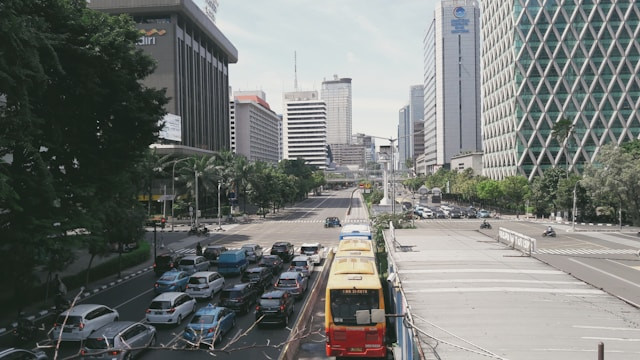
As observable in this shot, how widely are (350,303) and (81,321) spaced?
38.3ft

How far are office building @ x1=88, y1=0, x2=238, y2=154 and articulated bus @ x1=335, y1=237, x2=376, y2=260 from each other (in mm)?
60656

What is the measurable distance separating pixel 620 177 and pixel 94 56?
2118 inches

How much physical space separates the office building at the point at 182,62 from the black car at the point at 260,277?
53.3 meters

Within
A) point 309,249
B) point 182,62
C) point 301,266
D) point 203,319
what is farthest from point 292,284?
point 182,62

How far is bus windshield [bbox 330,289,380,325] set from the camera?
606 inches

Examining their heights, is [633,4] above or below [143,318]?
above

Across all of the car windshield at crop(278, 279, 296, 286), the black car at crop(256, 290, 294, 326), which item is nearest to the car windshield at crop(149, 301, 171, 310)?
the black car at crop(256, 290, 294, 326)

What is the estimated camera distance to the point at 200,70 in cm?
10762

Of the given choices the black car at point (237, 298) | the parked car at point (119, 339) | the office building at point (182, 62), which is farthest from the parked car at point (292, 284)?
the office building at point (182, 62)

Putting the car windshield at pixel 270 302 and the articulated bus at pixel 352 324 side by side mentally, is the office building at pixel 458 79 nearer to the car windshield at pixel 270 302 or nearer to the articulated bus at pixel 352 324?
the car windshield at pixel 270 302

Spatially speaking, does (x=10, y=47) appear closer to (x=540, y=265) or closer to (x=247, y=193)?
(x=540, y=265)

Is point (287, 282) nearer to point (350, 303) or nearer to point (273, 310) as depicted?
point (273, 310)

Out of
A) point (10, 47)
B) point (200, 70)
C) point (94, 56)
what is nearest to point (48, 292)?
point (94, 56)

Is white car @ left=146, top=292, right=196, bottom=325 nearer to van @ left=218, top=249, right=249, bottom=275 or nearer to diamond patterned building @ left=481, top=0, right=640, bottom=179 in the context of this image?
van @ left=218, top=249, right=249, bottom=275
